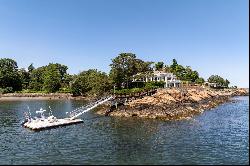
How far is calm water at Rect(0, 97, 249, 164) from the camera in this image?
3975 cm

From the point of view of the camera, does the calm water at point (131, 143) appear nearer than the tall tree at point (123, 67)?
Yes

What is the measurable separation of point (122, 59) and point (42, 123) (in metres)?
61.7

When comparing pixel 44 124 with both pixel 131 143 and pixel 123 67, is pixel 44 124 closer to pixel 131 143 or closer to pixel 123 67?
pixel 131 143

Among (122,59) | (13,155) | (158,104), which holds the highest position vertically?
(122,59)

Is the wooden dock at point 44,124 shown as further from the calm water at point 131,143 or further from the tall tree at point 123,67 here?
the tall tree at point 123,67

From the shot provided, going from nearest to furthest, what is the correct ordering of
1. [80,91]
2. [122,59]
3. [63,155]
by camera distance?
[63,155] < [122,59] < [80,91]

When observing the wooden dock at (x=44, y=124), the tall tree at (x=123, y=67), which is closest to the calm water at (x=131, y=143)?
the wooden dock at (x=44, y=124)

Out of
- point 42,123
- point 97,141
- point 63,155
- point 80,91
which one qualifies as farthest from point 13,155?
point 80,91

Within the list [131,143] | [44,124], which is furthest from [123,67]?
[131,143]

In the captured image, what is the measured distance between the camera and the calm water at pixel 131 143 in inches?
1565

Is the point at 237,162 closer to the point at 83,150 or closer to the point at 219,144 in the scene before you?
the point at 219,144

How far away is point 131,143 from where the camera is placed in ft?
157

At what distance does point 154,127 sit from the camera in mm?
61938

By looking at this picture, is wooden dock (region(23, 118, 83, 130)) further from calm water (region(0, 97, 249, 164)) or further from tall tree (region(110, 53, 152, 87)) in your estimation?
tall tree (region(110, 53, 152, 87))
